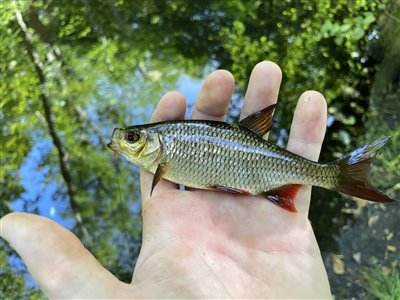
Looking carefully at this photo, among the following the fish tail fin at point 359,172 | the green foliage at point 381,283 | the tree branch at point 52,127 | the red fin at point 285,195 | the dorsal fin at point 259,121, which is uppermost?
the dorsal fin at point 259,121

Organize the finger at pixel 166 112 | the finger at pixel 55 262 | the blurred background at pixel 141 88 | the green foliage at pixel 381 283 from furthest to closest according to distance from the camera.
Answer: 1. the blurred background at pixel 141 88
2. the green foliage at pixel 381 283
3. the finger at pixel 166 112
4. the finger at pixel 55 262

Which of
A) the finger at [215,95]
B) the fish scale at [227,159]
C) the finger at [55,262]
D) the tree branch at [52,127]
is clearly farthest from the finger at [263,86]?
the tree branch at [52,127]

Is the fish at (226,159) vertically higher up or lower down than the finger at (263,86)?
lower down

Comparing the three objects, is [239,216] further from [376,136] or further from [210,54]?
[210,54]

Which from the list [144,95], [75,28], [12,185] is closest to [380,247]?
[144,95]

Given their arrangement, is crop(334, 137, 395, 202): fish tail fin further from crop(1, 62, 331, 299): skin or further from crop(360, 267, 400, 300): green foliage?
crop(360, 267, 400, 300): green foliage

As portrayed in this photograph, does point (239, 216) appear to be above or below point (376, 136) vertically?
above

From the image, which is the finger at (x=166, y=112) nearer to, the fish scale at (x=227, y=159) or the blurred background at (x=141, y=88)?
the fish scale at (x=227, y=159)
